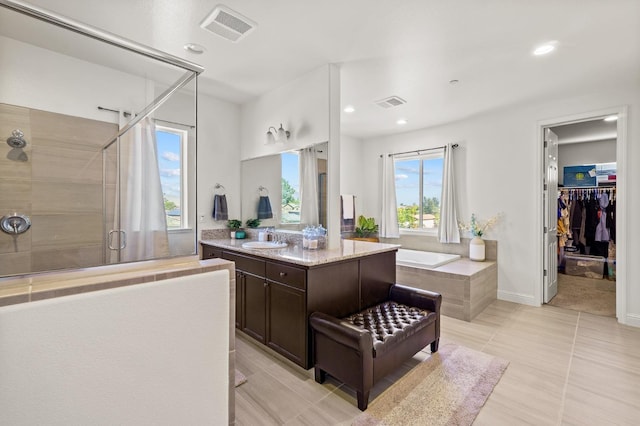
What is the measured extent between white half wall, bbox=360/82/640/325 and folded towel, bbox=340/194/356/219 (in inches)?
72.3

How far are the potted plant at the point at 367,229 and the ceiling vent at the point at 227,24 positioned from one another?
12.6 feet

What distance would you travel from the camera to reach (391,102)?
3.84m

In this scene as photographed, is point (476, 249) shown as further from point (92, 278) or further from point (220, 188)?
point (92, 278)

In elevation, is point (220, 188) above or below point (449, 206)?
above

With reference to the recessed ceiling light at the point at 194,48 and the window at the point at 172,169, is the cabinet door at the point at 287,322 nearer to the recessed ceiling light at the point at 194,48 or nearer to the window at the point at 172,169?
the window at the point at 172,169

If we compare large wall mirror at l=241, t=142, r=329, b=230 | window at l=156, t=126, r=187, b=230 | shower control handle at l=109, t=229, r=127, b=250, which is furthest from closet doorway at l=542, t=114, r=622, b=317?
shower control handle at l=109, t=229, r=127, b=250

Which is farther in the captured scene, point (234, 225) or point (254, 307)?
point (234, 225)

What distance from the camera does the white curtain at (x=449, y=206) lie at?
15.2 feet

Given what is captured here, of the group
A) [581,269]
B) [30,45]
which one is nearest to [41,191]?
[30,45]

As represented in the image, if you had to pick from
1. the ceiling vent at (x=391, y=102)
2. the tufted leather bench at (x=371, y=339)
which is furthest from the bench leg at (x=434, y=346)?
the ceiling vent at (x=391, y=102)

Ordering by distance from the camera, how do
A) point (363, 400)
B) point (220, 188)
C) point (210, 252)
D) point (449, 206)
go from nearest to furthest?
point (363, 400) < point (210, 252) < point (220, 188) < point (449, 206)

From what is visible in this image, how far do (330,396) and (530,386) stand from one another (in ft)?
4.92

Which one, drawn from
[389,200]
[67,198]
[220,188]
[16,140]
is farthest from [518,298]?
[16,140]

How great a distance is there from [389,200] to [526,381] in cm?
358
